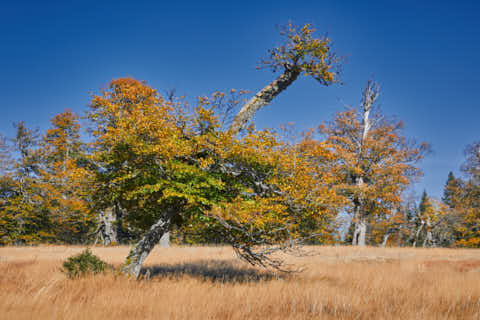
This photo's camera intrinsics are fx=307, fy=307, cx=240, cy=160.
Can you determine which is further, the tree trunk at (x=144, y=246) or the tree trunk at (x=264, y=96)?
the tree trunk at (x=264, y=96)

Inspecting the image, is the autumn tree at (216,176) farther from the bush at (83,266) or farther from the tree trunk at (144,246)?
the bush at (83,266)

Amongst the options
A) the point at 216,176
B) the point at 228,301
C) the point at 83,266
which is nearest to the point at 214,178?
the point at 216,176

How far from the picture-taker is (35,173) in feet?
83.3

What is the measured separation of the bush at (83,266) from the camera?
7.46 metres

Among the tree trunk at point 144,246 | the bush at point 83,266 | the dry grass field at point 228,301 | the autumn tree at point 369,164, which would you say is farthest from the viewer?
the autumn tree at point 369,164

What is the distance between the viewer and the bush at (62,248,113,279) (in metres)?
7.46

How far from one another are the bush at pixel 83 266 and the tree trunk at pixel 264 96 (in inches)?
200

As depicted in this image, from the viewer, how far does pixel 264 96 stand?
9.35m

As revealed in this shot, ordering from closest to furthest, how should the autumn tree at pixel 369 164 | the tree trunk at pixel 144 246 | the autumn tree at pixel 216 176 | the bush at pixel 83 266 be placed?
the autumn tree at pixel 216 176 < the bush at pixel 83 266 < the tree trunk at pixel 144 246 < the autumn tree at pixel 369 164

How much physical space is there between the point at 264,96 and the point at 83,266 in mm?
6766

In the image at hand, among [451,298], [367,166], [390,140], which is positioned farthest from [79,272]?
[390,140]

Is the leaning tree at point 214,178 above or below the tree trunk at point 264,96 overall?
below

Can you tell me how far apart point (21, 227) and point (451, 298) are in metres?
28.0

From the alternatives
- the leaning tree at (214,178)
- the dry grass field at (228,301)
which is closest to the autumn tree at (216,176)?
the leaning tree at (214,178)
